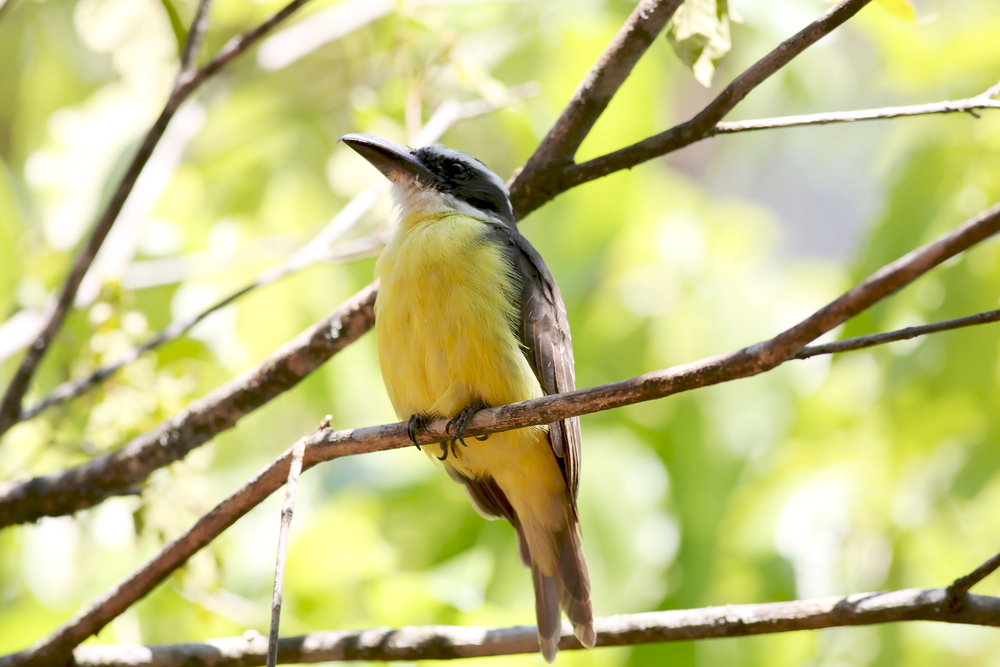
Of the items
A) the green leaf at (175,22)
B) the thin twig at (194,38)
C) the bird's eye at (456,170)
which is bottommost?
the green leaf at (175,22)

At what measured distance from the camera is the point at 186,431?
3.14 m

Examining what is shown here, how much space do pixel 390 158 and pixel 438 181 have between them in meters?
0.27

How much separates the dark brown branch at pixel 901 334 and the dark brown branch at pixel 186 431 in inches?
70.6

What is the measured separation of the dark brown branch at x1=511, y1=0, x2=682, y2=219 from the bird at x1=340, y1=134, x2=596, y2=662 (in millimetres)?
247

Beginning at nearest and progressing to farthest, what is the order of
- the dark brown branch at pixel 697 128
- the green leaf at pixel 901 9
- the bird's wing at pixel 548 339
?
the dark brown branch at pixel 697 128 → the green leaf at pixel 901 9 → the bird's wing at pixel 548 339

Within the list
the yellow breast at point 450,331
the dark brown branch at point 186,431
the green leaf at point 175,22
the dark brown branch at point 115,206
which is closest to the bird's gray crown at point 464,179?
the yellow breast at point 450,331

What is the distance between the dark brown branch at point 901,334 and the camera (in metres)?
1.64

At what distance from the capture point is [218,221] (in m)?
4.46

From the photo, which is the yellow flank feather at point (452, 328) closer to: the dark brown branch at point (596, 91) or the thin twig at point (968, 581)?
the dark brown branch at point (596, 91)

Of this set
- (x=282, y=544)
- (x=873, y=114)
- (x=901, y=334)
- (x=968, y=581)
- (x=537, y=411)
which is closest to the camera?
(x=901, y=334)

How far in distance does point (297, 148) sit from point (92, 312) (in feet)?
5.98

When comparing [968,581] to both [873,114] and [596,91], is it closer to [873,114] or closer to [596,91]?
[873,114]

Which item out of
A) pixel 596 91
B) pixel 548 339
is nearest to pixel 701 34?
pixel 596 91

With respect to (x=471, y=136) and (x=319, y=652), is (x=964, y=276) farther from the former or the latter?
(x=471, y=136)
